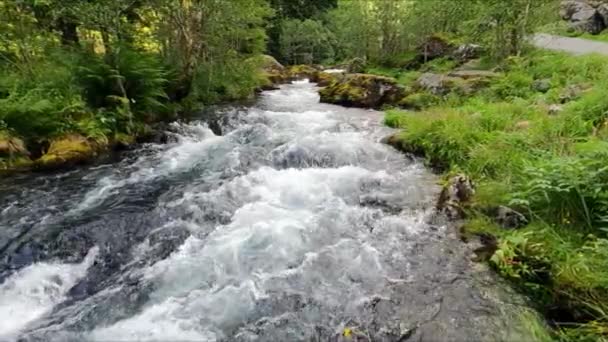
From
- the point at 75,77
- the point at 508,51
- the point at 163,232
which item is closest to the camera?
the point at 163,232

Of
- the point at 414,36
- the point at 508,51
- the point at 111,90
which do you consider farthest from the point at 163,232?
the point at 414,36

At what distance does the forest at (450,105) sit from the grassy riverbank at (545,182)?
0.02 m

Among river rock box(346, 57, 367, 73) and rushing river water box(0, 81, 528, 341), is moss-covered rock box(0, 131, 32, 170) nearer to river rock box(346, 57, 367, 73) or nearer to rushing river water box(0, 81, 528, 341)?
rushing river water box(0, 81, 528, 341)

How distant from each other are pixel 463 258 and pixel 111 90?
9222 millimetres

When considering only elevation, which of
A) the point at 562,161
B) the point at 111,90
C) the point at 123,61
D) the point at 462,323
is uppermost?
the point at 123,61

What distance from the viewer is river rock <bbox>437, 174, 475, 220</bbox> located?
19.1 feet

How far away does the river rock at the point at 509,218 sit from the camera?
4.97 meters

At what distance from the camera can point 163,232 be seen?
569 centimetres

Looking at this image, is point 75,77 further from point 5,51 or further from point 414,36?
point 414,36

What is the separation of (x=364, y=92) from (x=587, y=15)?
14293mm

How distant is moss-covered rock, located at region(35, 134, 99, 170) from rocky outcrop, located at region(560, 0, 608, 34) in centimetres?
2225

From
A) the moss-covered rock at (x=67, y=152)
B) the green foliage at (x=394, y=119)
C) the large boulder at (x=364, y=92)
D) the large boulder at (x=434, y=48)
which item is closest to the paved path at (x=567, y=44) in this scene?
the large boulder at (x=364, y=92)

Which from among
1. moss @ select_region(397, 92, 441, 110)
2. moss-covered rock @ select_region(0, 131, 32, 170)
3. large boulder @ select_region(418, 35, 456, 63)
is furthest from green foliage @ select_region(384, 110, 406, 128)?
large boulder @ select_region(418, 35, 456, 63)

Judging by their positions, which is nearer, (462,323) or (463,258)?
(462,323)
